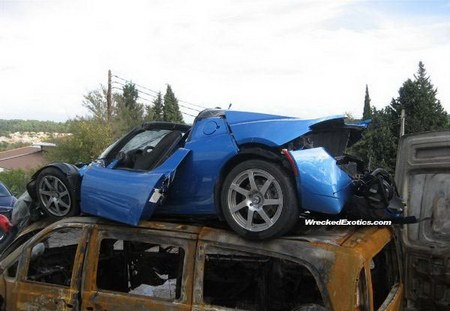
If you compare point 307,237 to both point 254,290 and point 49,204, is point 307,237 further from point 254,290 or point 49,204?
point 49,204

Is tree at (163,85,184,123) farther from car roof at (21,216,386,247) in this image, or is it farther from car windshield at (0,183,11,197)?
car roof at (21,216,386,247)

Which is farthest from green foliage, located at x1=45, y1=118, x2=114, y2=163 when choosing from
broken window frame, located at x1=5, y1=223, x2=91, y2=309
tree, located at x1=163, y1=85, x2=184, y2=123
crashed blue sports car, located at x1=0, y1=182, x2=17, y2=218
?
broken window frame, located at x1=5, y1=223, x2=91, y2=309

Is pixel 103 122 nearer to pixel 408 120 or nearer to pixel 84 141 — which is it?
pixel 84 141

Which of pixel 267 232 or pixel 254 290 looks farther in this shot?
pixel 254 290

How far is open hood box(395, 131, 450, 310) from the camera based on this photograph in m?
4.13

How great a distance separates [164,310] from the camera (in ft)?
11.0

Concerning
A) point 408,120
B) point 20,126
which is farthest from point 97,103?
point 20,126

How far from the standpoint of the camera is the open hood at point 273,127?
11.3 ft

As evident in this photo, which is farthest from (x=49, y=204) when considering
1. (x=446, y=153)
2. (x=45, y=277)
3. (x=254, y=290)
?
(x=446, y=153)

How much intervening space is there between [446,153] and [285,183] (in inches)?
71.6

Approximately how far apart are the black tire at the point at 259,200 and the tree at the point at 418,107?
2390cm

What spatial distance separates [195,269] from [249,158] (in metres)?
0.82

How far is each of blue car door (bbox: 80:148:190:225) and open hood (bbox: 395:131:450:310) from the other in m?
2.05

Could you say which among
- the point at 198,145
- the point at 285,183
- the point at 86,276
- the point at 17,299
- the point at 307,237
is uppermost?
the point at 198,145
